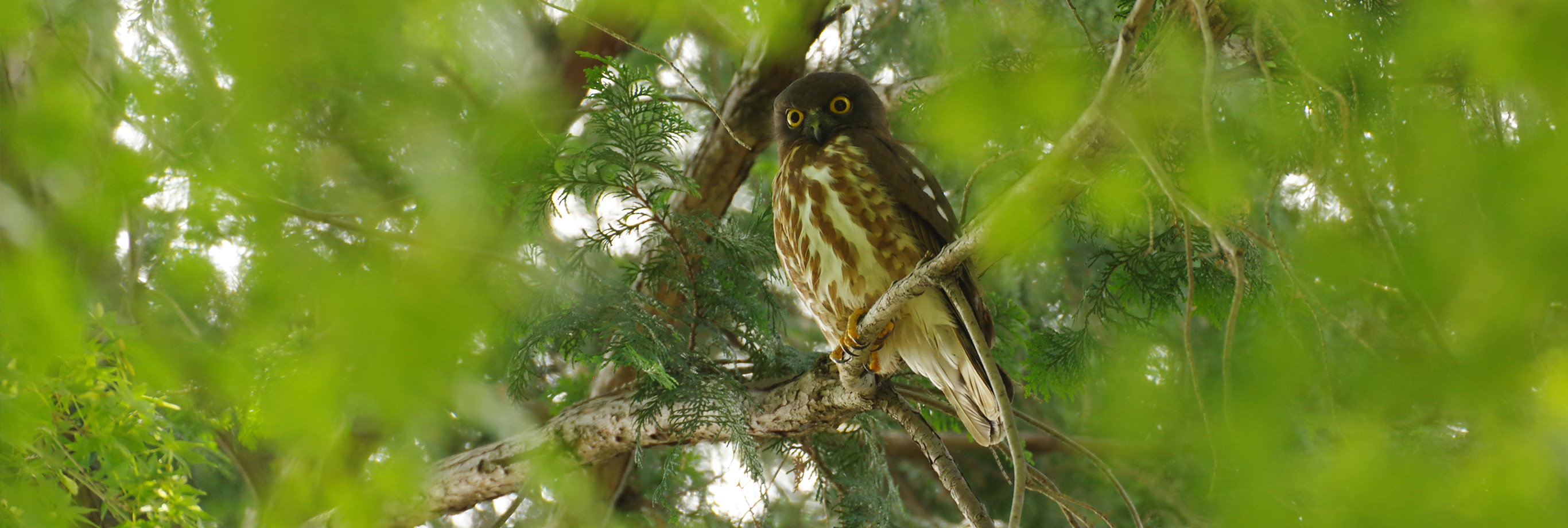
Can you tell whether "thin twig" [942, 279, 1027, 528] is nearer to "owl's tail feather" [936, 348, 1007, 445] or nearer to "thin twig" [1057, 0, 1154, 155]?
"thin twig" [1057, 0, 1154, 155]

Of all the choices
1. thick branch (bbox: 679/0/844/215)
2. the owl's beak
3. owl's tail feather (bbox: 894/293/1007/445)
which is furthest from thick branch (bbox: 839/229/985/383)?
thick branch (bbox: 679/0/844/215)

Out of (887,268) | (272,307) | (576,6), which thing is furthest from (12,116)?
(887,268)

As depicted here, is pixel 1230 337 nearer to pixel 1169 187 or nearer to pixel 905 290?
pixel 1169 187

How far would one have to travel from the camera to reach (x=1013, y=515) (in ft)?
4.11

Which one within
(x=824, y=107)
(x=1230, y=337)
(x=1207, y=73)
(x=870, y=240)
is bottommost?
(x=1230, y=337)

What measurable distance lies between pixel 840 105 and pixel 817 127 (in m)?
0.18

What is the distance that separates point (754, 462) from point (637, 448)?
0.51 meters

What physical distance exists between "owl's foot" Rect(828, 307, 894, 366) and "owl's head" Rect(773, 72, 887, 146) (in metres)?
0.75

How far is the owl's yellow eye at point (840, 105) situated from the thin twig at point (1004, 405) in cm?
150

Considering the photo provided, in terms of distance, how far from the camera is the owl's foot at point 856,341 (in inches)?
97.2

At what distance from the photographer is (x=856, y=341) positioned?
2.49m

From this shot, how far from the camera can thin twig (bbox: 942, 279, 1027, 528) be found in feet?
4.25

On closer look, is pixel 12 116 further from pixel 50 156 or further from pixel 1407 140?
pixel 1407 140

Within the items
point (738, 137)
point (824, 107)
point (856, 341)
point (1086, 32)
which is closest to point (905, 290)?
point (856, 341)
